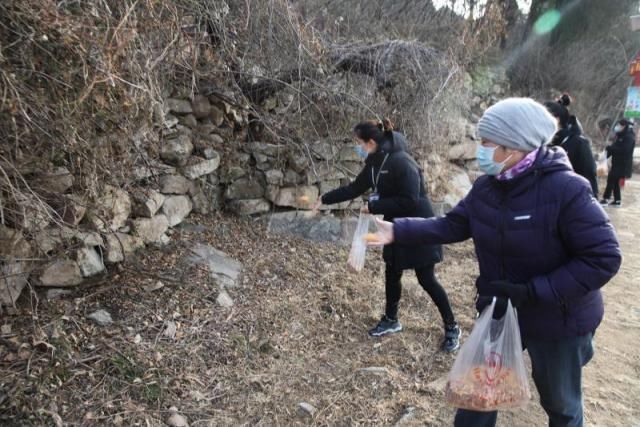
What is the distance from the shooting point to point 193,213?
483 cm

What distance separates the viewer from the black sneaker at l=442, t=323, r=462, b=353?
11.9 feet

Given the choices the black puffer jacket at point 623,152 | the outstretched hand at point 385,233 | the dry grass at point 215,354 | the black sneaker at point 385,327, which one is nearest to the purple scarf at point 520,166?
the outstretched hand at point 385,233

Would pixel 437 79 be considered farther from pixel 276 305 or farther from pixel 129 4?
pixel 129 4

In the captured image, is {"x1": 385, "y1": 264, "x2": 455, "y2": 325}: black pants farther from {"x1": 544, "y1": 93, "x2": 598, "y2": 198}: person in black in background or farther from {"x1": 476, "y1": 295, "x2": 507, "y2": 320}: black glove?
{"x1": 544, "y1": 93, "x2": 598, "y2": 198}: person in black in background

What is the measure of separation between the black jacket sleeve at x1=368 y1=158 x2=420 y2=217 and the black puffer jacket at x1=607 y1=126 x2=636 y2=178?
22.3ft

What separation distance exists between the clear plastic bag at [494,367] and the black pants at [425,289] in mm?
1367

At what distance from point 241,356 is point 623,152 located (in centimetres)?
801

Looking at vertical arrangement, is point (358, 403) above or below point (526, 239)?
below

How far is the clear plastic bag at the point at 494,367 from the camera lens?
79.5 inches

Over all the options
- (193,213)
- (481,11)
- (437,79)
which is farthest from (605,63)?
(193,213)

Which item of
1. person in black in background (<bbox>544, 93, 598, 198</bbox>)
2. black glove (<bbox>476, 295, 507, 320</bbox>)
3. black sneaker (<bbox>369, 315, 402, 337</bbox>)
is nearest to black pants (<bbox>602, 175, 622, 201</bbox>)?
person in black in background (<bbox>544, 93, 598, 198</bbox>)

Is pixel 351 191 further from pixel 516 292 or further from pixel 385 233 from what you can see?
pixel 516 292

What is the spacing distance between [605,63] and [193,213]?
1369 centimetres

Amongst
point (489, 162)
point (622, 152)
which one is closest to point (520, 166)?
point (489, 162)
